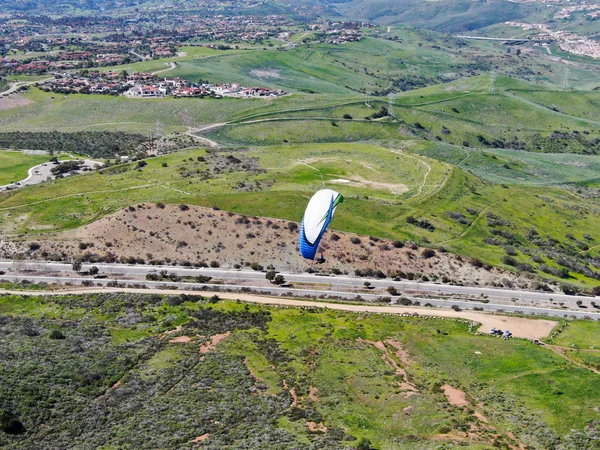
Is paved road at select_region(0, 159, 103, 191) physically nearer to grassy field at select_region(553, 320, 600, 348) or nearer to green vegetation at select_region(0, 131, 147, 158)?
green vegetation at select_region(0, 131, 147, 158)

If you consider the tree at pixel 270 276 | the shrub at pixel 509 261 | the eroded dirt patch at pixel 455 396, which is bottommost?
the shrub at pixel 509 261

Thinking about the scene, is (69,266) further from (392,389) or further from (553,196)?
(553,196)

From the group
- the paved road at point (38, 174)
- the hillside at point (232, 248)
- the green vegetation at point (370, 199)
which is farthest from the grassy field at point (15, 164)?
the hillside at point (232, 248)

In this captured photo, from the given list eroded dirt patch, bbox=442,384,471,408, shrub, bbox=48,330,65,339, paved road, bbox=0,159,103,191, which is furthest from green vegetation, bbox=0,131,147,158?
eroded dirt patch, bbox=442,384,471,408

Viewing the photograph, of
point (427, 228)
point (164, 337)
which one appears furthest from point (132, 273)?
point (427, 228)

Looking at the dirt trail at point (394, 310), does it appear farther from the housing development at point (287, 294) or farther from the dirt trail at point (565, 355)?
the dirt trail at point (565, 355)
